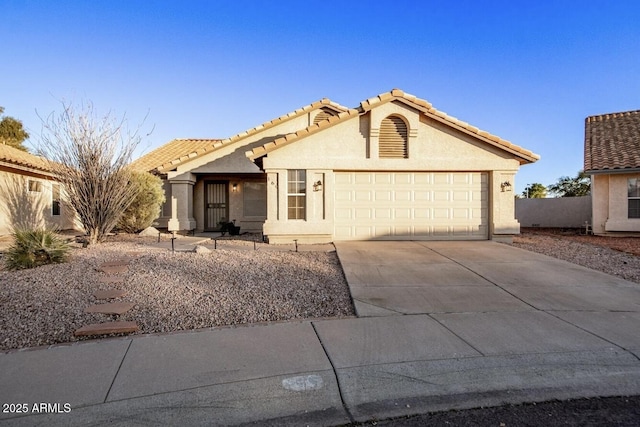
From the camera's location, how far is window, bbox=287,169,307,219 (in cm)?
1154

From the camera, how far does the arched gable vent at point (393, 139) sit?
11.7 meters

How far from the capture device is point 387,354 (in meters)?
3.95

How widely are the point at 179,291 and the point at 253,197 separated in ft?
35.2

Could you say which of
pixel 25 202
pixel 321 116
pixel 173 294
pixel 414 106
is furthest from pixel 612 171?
pixel 25 202

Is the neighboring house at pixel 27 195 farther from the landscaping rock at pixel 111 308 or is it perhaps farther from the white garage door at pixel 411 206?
the white garage door at pixel 411 206

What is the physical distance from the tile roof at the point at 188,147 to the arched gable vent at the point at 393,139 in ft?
14.6

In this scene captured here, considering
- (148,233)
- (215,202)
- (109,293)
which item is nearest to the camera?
(109,293)

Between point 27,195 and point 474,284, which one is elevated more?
point 27,195

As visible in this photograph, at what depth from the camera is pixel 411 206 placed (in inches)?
470

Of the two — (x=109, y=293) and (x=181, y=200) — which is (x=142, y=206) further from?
(x=109, y=293)

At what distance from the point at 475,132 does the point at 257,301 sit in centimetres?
935

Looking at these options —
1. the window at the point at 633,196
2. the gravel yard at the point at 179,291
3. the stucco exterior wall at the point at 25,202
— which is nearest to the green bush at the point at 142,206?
the stucco exterior wall at the point at 25,202

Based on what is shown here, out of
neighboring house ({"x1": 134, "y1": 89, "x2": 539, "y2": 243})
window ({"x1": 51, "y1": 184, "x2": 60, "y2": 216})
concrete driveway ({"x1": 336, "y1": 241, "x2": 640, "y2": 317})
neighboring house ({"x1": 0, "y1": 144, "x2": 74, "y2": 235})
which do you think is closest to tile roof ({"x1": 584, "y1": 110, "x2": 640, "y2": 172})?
neighboring house ({"x1": 134, "y1": 89, "x2": 539, "y2": 243})

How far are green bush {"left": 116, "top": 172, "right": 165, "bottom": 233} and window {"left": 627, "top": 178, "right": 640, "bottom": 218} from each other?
18354 millimetres
